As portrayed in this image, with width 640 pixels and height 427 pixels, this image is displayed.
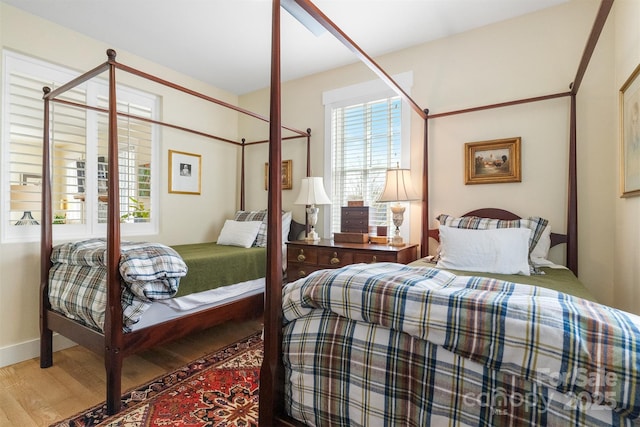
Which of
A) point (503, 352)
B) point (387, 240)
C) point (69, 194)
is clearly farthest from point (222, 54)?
point (503, 352)

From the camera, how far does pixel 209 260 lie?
2.46 metres

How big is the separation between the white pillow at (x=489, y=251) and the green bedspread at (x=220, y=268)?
125 cm

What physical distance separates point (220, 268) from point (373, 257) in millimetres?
1203

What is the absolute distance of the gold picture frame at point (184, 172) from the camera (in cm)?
344

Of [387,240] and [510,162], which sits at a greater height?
[510,162]

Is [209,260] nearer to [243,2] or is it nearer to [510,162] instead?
[243,2]

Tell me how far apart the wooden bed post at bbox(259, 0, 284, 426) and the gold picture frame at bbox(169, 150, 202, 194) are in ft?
8.59

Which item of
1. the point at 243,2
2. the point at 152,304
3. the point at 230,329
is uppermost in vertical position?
the point at 243,2

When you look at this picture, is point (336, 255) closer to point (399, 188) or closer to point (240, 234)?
point (399, 188)

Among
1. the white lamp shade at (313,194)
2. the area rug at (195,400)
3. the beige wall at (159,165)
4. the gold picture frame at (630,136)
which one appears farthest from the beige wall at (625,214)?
the beige wall at (159,165)

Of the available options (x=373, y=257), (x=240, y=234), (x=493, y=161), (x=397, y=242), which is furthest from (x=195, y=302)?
(x=493, y=161)

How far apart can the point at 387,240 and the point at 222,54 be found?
7.74ft

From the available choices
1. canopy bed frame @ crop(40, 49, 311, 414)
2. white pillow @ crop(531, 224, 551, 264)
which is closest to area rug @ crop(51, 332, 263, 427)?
canopy bed frame @ crop(40, 49, 311, 414)

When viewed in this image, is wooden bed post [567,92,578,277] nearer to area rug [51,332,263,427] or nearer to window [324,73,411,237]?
window [324,73,411,237]
